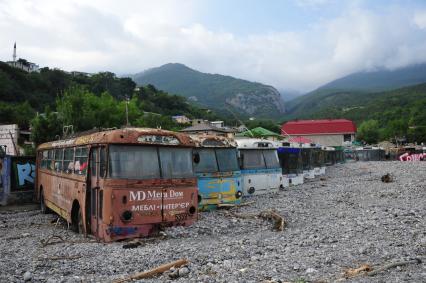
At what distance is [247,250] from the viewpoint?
8922mm

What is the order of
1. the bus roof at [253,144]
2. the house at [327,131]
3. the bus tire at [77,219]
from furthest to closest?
the house at [327,131] → the bus roof at [253,144] → the bus tire at [77,219]

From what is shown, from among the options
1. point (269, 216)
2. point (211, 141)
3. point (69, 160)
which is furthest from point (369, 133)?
point (69, 160)

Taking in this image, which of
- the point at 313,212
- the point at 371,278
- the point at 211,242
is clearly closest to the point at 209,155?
the point at 313,212

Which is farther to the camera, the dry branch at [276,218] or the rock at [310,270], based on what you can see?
the dry branch at [276,218]

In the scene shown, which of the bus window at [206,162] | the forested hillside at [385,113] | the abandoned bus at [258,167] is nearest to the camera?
the bus window at [206,162]

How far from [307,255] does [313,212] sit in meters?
6.77

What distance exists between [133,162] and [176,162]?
124cm

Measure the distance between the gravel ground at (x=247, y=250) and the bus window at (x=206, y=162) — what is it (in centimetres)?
171

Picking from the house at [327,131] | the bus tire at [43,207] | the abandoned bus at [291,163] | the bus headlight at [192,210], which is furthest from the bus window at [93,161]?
the house at [327,131]

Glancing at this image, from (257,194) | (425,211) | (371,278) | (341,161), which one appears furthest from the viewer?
(341,161)

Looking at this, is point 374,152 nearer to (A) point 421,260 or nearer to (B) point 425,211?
(B) point 425,211

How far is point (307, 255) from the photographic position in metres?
8.12

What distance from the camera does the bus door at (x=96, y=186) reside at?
10096mm

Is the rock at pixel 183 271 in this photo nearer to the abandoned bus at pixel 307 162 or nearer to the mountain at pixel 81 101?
the abandoned bus at pixel 307 162
